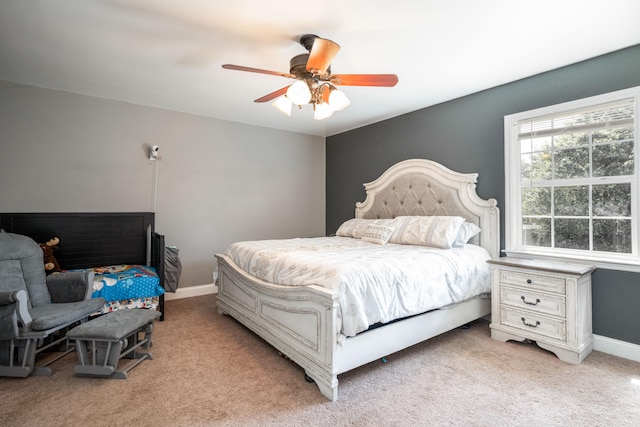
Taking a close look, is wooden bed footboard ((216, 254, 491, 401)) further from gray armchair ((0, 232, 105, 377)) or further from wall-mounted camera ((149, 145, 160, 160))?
wall-mounted camera ((149, 145, 160, 160))

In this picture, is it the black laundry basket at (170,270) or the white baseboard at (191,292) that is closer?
the black laundry basket at (170,270)

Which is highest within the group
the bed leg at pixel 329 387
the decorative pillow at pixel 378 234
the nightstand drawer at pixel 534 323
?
the decorative pillow at pixel 378 234

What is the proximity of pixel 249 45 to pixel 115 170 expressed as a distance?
7.81ft

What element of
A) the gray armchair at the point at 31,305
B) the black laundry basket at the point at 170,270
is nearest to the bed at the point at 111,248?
the black laundry basket at the point at 170,270

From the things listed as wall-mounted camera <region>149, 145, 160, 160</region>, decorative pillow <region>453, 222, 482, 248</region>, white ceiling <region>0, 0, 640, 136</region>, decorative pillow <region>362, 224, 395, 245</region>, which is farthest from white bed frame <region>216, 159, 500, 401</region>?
wall-mounted camera <region>149, 145, 160, 160</region>

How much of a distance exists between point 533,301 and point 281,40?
9.38ft

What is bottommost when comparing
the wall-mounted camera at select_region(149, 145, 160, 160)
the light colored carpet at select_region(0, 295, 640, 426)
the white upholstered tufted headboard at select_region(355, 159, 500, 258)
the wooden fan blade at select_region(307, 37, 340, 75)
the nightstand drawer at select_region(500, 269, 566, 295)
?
the light colored carpet at select_region(0, 295, 640, 426)

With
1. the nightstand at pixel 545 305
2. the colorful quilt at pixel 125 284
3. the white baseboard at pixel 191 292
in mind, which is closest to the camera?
the nightstand at pixel 545 305

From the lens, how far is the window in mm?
2500

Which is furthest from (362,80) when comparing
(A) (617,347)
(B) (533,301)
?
(A) (617,347)

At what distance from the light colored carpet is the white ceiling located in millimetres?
2407

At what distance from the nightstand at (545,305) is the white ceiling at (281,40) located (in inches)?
68.6

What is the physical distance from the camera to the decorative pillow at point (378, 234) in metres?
3.44

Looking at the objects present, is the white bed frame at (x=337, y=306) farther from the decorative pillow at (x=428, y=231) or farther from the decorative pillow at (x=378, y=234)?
the decorative pillow at (x=378, y=234)
